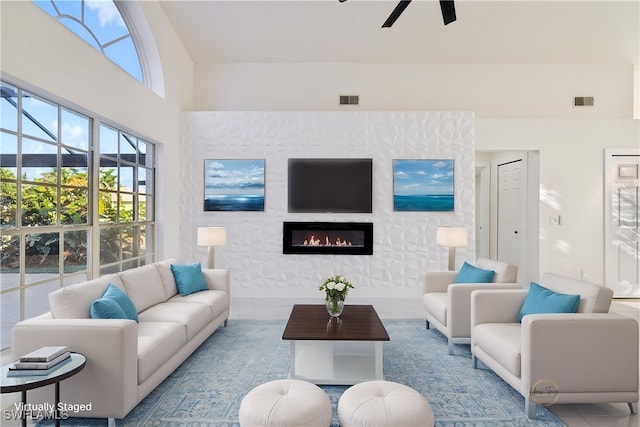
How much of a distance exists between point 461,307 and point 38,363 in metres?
3.12

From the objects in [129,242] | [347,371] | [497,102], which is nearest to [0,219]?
[129,242]

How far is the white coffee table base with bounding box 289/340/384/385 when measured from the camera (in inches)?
107

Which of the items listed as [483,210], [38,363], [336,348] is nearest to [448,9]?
[336,348]

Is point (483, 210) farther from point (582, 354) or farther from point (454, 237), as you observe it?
point (582, 354)

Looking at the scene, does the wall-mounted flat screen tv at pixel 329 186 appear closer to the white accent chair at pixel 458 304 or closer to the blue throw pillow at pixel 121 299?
the white accent chair at pixel 458 304

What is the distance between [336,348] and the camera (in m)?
3.09

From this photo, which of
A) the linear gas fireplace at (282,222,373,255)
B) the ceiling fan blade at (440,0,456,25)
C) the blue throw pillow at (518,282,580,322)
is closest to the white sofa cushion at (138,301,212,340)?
the linear gas fireplace at (282,222,373,255)

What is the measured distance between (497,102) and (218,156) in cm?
459

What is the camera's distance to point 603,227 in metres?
5.74

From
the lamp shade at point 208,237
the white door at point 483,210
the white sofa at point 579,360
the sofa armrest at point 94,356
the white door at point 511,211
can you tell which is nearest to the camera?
the sofa armrest at point 94,356

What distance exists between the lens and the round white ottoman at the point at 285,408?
69.9 inches

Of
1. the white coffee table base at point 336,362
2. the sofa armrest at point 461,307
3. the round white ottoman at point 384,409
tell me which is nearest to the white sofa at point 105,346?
the white coffee table base at point 336,362

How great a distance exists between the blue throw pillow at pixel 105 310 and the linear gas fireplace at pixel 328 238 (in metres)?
3.31

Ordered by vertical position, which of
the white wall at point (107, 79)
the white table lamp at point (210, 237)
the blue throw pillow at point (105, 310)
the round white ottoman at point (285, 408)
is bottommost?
the round white ottoman at point (285, 408)
